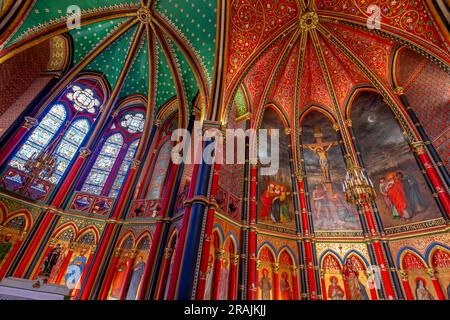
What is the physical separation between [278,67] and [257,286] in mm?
11522

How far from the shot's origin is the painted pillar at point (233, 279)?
8.03 metres

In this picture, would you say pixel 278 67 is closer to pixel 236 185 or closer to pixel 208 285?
pixel 236 185

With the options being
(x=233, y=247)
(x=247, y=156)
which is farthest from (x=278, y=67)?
(x=233, y=247)

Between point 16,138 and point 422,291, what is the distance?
17.5m

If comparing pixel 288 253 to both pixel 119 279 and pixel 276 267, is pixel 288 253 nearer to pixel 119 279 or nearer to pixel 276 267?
pixel 276 267

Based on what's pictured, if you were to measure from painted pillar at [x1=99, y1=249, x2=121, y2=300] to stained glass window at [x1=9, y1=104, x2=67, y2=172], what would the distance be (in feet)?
18.6

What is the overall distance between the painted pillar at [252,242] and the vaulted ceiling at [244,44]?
3505 mm

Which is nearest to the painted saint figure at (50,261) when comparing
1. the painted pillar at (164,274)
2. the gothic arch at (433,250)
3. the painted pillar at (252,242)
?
the painted pillar at (164,274)

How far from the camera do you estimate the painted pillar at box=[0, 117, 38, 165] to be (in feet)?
30.2

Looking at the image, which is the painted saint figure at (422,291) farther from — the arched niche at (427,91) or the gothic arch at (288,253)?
the arched niche at (427,91)

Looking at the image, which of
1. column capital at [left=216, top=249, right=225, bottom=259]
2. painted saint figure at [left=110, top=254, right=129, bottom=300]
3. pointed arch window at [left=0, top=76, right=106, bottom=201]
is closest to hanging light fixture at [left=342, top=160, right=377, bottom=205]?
column capital at [left=216, top=249, right=225, bottom=259]

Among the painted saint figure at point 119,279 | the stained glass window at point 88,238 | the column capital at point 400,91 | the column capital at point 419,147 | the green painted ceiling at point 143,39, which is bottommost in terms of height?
the painted saint figure at point 119,279

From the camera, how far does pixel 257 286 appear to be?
8945 millimetres
